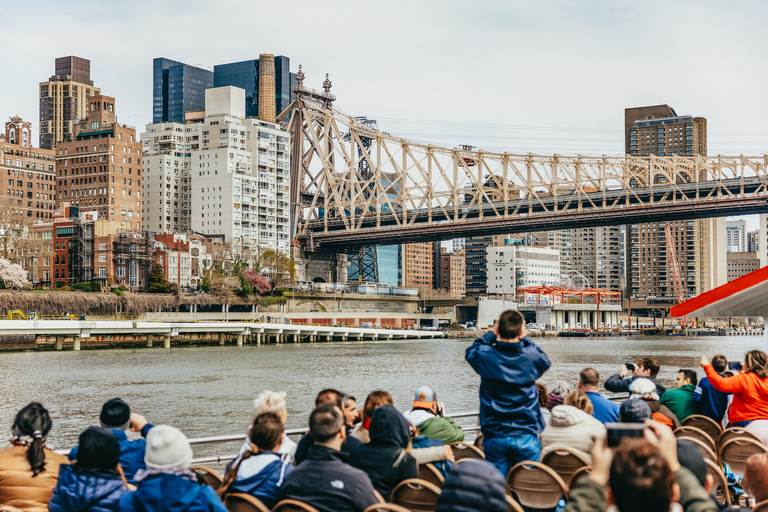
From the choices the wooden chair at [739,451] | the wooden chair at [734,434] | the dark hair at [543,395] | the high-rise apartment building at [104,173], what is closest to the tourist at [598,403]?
the dark hair at [543,395]

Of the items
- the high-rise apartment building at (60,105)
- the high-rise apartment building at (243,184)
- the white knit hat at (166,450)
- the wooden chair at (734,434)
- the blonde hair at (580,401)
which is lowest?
the wooden chair at (734,434)

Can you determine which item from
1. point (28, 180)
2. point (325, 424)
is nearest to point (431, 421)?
point (325, 424)

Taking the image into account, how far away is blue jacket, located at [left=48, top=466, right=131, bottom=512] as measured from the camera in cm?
516

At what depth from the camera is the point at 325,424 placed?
511 centimetres

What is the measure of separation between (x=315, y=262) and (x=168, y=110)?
9620 centimetres

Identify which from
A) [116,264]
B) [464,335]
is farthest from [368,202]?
[116,264]

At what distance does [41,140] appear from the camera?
572 feet

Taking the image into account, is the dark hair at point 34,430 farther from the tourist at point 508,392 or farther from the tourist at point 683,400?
the tourist at point 683,400

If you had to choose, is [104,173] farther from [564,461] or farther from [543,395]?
[564,461]

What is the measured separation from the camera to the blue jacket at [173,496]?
4582mm

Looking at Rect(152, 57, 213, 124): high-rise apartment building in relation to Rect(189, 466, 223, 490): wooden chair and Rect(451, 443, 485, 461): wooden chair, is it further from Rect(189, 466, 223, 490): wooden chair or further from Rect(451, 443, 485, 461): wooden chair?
Rect(189, 466, 223, 490): wooden chair

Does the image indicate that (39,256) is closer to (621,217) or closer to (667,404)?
(621,217)

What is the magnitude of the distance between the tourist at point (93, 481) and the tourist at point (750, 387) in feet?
16.4

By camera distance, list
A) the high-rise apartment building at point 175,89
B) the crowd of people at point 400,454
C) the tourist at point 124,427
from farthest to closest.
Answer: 1. the high-rise apartment building at point 175,89
2. the tourist at point 124,427
3. the crowd of people at point 400,454
